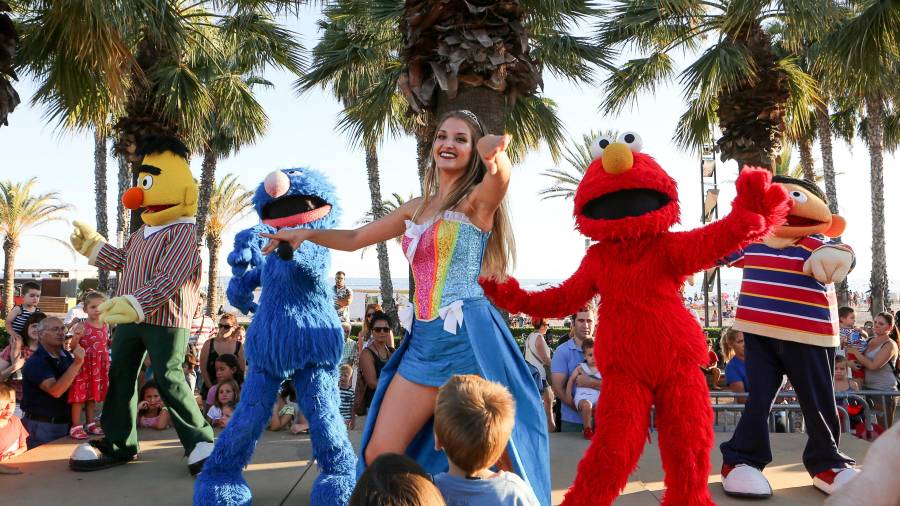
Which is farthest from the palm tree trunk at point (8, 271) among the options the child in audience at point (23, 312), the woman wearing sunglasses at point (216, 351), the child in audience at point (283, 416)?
the child in audience at point (283, 416)

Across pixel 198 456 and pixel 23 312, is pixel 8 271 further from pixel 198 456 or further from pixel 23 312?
pixel 198 456

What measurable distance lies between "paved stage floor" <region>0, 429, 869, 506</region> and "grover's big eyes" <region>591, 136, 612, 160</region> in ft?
6.27

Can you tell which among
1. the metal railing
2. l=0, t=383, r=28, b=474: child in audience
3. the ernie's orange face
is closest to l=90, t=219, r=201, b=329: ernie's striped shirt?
l=0, t=383, r=28, b=474: child in audience

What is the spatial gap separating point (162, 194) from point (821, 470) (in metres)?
4.08

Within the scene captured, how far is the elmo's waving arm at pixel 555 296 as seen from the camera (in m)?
3.24

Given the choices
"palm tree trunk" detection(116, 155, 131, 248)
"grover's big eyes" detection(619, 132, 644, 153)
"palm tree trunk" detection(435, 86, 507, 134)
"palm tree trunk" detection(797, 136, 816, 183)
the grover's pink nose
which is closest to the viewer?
"grover's big eyes" detection(619, 132, 644, 153)

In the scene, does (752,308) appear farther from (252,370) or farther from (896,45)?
(896,45)

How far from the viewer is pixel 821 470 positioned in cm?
382

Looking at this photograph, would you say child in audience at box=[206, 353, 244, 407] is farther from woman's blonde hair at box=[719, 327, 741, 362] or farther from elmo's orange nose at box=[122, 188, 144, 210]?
woman's blonde hair at box=[719, 327, 741, 362]

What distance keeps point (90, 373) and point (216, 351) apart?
1.38m

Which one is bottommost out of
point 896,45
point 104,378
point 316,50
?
point 104,378

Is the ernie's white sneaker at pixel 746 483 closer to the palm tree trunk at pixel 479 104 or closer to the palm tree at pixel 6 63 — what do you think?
the palm tree trunk at pixel 479 104

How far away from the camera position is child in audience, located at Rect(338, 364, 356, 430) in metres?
6.18

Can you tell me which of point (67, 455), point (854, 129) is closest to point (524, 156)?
point (67, 455)
